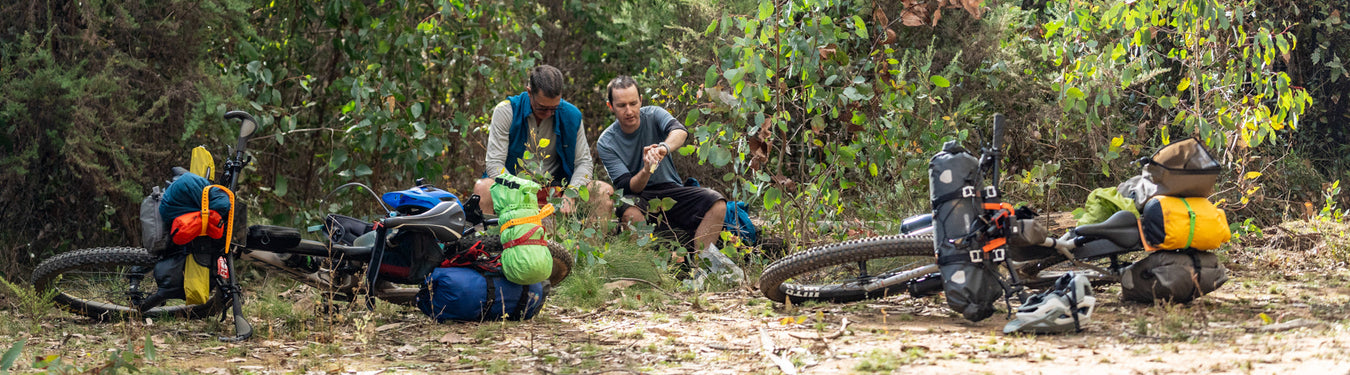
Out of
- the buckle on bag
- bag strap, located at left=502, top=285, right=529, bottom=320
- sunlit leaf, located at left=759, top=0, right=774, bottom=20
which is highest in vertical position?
sunlit leaf, located at left=759, top=0, right=774, bottom=20

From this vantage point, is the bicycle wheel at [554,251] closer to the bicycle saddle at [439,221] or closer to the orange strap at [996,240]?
the bicycle saddle at [439,221]

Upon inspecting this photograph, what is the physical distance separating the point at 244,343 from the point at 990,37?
5316mm

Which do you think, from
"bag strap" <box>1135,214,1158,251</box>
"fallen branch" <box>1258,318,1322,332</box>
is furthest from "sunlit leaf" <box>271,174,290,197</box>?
"fallen branch" <box>1258,318,1322,332</box>

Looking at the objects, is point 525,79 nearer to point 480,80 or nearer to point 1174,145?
point 480,80

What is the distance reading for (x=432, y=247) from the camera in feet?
13.5

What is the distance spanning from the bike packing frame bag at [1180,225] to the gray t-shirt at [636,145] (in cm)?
252

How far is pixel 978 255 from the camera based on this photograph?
142 inches

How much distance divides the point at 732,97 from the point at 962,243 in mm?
1524

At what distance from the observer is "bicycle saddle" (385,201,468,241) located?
3912 millimetres

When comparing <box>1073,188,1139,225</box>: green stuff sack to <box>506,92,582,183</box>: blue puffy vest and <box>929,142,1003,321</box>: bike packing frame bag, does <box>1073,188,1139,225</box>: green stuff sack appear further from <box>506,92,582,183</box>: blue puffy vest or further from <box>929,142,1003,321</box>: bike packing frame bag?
<box>506,92,582,183</box>: blue puffy vest

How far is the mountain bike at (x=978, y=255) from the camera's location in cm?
362

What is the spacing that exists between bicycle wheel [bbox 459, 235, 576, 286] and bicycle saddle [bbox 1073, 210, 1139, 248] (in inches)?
78.4

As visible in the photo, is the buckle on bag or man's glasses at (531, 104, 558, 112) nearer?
the buckle on bag

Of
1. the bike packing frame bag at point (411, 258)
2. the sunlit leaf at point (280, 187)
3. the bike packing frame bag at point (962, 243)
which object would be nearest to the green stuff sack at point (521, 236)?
the bike packing frame bag at point (411, 258)
